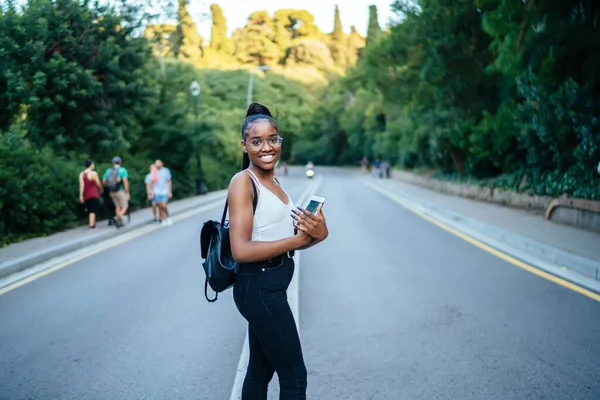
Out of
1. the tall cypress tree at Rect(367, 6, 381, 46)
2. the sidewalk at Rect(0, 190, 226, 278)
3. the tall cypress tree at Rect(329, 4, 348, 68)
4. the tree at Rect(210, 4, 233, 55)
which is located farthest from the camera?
the tall cypress tree at Rect(329, 4, 348, 68)

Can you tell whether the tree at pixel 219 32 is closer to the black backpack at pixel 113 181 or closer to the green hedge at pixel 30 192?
the black backpack at pixel 113 181

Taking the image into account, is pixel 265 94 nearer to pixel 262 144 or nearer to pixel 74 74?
pixel 74 74

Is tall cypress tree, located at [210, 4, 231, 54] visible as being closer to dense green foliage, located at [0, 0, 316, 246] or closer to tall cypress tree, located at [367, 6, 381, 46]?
dense green foliage, located at [0, 0, 316, 246]

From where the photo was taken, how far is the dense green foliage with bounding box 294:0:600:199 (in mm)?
10688

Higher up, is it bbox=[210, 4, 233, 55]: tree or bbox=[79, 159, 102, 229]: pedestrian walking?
bbox=[210, 4, 233, 55]: tree

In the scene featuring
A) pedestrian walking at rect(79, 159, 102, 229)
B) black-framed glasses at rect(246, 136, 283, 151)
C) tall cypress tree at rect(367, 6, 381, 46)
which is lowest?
pedestrian walking at rect(79, 159, 102, 229)

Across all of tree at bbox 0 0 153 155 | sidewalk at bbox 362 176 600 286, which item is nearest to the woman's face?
sidewalk at bbox 362 176 600 286

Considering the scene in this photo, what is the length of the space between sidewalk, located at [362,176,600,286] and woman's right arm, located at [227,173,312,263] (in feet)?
21.8

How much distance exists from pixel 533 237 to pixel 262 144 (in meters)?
9.70

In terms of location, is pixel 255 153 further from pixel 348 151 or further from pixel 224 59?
pixel 348 151

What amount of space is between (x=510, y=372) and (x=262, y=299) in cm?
268

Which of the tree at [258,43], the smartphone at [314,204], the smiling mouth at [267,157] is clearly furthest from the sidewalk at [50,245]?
the tree at [258,43]

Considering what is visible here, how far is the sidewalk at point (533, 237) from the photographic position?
8617 millimetres

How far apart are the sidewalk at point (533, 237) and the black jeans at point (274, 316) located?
643 cm
